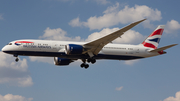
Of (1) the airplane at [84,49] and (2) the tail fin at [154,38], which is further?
(2) the tail fin at [154,38]

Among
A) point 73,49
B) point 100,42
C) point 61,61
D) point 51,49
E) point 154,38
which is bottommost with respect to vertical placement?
point 61,61

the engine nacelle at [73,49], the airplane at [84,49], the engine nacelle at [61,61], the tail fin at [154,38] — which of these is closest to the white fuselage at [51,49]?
the airplane at [84,49]

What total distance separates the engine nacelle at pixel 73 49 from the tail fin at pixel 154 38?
14368 millimetres

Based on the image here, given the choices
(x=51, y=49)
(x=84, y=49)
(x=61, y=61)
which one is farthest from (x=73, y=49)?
(x=61, y=61)

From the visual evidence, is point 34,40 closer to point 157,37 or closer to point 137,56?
point 137,56

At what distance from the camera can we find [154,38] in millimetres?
45438

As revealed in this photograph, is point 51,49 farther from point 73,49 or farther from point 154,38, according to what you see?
point 154,38

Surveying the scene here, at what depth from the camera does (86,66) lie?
4284cm

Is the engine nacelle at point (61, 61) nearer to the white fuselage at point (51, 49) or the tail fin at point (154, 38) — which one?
the white fuselage at point (51, 49)

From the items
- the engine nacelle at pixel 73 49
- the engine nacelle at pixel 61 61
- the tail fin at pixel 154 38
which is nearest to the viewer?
the engine nacelle at pixel 73 49

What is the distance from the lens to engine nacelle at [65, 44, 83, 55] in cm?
3509

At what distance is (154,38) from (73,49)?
59.7 ft

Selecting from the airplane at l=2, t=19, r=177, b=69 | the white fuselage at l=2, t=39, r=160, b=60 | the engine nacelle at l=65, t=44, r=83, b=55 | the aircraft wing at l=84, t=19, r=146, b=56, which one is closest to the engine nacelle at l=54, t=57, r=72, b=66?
the airplane at l=2, t=19, r=177, b=69

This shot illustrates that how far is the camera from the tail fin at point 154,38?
44.2 meters
